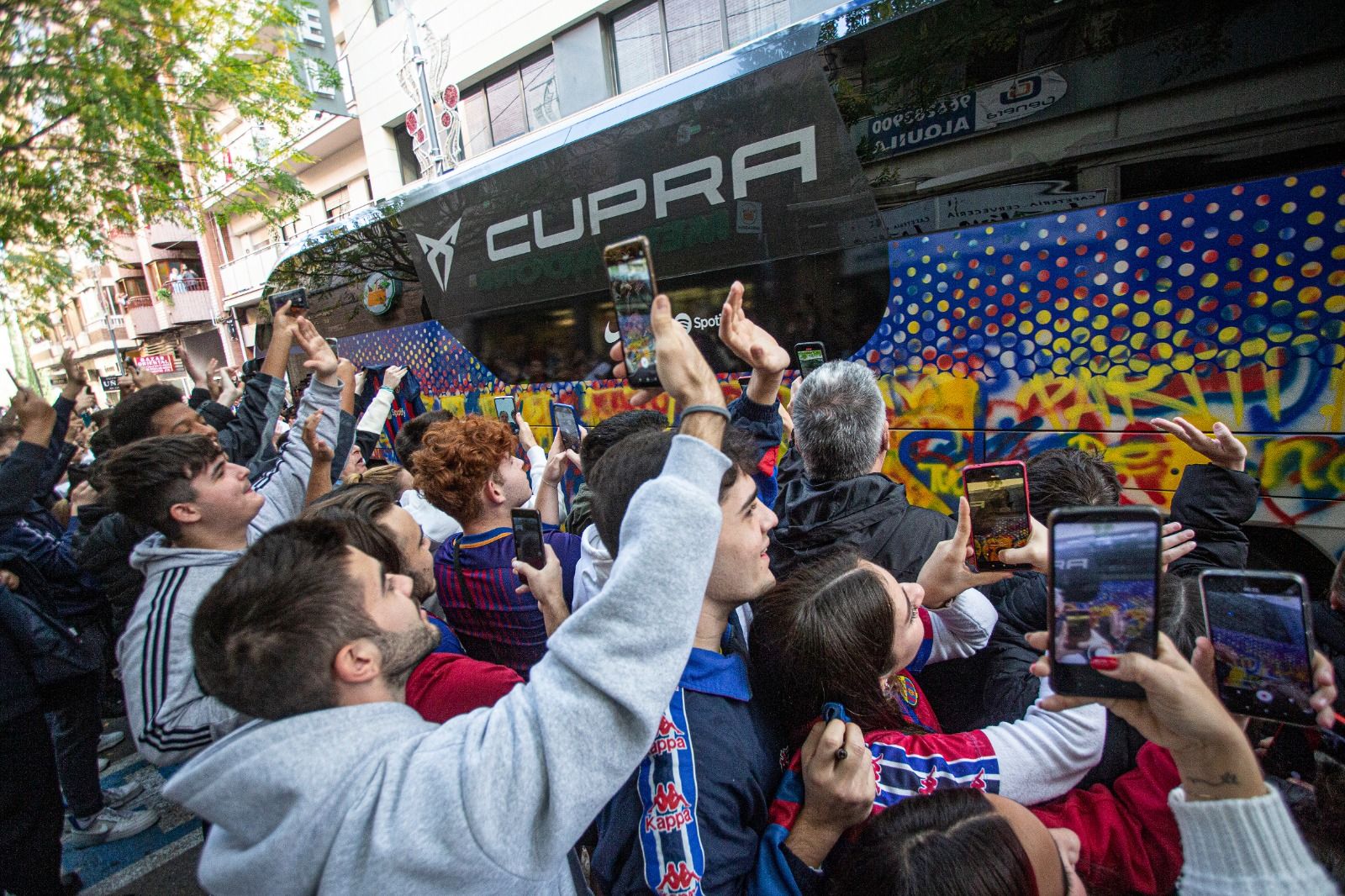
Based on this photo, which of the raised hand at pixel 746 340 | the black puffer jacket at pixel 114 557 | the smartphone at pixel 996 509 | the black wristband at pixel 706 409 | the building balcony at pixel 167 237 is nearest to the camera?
the black wristband at pixel 706 409

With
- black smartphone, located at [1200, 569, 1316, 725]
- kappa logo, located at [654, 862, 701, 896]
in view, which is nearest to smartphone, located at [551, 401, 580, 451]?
kappa logo, located at [654, 862, 701, 896]

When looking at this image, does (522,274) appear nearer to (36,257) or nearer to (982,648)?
(982,648)

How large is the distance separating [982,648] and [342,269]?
268 inches

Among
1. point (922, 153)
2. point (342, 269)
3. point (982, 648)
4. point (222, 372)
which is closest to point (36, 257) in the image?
point (342, 269)

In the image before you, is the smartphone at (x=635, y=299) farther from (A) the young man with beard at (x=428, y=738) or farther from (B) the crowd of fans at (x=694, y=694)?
(A) the young man with beard at (x=428, y=738)

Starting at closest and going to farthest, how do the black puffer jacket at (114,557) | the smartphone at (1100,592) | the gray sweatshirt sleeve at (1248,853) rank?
the gray sweatshirt sleeve at (1248,853) < the smartphone at (1100,592) < the black puffer jacket at (114,557)

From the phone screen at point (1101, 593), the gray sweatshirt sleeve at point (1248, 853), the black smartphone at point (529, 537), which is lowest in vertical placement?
the gray sweatshirt sleeve at point (1248, 853)

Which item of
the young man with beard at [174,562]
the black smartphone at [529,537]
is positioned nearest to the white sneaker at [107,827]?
the young man with beard at [174,562]

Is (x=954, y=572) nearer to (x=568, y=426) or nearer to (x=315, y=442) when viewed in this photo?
(x=568, y=426)

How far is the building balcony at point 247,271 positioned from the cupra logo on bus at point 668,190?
17.7 m

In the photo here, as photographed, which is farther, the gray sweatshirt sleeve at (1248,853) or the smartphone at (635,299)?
the smartphone at (635,299)

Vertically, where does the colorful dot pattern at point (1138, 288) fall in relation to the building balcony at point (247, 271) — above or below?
below

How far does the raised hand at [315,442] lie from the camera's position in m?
2.88

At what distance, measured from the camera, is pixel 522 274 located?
4.77m
